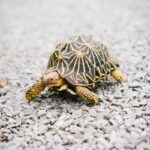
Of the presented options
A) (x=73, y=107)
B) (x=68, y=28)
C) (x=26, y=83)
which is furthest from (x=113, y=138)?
(x=68, y=28)

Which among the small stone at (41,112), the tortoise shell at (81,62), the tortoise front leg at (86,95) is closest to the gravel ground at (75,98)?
the small stone at (41,112)

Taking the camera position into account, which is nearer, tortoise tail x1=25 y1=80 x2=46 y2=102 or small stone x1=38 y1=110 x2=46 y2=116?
small stone x1=38 y1=110 x2=46 y2=116

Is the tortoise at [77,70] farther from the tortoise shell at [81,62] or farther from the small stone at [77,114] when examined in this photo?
the small stone at [77,114]

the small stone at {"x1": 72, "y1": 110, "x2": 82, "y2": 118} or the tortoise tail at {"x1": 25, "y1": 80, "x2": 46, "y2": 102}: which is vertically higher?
the tortoise tail at {"x1": 25, "y1": 80, "x2": 46, "y2": 102}

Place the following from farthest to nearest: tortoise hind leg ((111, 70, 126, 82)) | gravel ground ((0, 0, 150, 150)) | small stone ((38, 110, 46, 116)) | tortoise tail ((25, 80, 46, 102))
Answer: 1. tortoise hind leg ((111, 70, 126, 82))
2. tortoise tail ((25, 80, 46, 102))
3. small stone ((38, 110, 46, 116))
4. gravel ground ((0, 0, 150, 150))

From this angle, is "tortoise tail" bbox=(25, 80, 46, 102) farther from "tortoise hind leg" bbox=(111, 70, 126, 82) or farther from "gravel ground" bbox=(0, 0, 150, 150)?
"tortoise hind leg" bbox=(111, 70, 126, 82)

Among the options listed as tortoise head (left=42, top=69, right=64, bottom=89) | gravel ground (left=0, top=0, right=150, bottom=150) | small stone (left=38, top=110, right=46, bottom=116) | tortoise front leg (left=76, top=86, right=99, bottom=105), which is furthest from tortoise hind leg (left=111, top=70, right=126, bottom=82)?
small stone (left=38, top=110, right=46, bottom=116)

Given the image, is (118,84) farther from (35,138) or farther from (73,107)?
(35,138)
